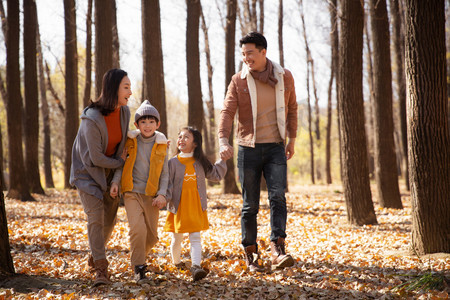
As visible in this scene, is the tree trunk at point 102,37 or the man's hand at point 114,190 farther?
the tree trunk at point 102,37

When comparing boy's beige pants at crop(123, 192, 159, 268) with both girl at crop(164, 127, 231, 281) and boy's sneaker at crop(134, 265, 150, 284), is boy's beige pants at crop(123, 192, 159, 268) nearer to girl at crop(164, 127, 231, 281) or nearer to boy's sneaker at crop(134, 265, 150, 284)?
boy's sneaker at crop(134, 265, 150, 284)

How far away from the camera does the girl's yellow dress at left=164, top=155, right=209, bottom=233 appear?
4.59 meters

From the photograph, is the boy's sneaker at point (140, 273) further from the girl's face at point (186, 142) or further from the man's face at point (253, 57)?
the man's face at point (253, 57)

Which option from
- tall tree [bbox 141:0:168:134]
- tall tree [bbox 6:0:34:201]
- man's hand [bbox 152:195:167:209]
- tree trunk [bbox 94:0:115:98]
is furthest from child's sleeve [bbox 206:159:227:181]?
tall tree [bbox 6:0:34:201]

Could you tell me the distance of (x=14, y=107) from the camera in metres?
12.5

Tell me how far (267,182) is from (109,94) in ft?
6.66

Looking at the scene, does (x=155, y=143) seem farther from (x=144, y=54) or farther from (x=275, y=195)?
(x=144, y=54)

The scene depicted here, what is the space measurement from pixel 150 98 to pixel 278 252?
6124 mm

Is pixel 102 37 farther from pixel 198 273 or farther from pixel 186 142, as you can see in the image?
pixel 198 273

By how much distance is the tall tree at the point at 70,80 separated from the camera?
52.4 feet

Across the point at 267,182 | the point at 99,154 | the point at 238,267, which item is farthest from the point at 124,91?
the point at 238,267

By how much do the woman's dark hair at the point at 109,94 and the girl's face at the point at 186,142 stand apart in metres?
0.81

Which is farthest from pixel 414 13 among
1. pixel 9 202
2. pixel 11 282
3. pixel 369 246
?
pixel 9 202

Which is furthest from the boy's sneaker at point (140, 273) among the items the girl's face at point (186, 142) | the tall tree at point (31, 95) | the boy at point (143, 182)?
the tall tree at point (31, 95)
